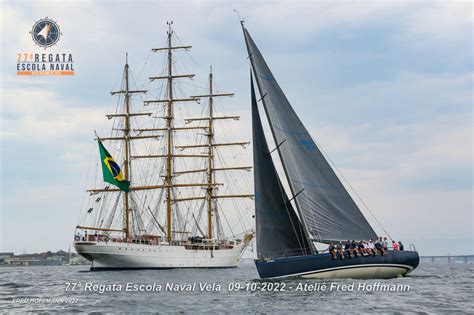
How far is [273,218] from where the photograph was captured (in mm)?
39688

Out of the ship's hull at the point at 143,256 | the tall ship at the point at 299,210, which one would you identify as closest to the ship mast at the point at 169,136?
the ship's hull at the point at 143,256

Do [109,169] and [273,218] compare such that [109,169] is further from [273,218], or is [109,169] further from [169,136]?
[273,218]

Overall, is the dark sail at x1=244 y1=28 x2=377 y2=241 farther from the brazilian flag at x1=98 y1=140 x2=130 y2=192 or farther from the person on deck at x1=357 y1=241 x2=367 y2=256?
the brazilian flag at x1=98 y1=140 x2=130 y2=192

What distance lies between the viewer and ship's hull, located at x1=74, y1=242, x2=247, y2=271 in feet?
245

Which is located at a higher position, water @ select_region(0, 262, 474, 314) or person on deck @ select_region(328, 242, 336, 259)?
person on deck @ select_region(328, 242, 336, 259)

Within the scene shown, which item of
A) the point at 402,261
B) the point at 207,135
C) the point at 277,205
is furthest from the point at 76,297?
the point at 207,135

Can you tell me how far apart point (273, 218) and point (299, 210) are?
5.51 ft

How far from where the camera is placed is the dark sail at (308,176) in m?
39.8

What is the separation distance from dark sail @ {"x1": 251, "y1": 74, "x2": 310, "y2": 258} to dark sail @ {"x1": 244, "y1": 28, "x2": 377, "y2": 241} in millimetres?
924

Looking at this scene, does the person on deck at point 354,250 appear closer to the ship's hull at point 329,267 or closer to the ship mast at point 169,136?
the ship's hull at point 329,267

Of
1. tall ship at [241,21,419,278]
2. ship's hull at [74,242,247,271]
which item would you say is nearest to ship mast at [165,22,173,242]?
ship's hull at [74,242,247,271]

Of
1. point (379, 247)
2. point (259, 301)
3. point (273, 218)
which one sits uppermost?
point (273, 218)

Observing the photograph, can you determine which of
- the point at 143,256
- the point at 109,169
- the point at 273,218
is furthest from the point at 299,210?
the point at 143,256

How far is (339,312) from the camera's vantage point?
27000 millimetres
